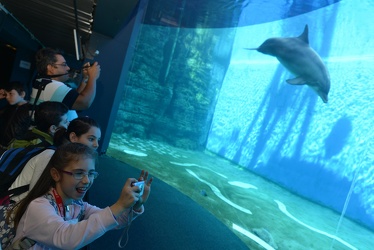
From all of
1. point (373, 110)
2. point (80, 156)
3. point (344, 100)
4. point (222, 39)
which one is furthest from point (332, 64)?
point (80, 156)

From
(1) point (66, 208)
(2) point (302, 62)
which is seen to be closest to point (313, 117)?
(2) point (302, 62)

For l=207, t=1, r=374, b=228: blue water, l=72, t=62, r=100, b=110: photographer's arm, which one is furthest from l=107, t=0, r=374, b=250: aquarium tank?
l=72, t=62, r=100, b=110: photographer's arm

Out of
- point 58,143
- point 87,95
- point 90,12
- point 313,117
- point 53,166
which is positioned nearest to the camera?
point 53,166

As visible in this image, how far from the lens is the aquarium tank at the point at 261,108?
13.1 m

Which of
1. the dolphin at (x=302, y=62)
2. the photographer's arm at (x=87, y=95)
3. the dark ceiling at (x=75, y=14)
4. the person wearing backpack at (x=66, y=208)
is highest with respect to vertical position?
the dolphin at (x=302, y=62)

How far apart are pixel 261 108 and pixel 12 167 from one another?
2390 centimetres

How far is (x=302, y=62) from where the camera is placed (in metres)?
6.93

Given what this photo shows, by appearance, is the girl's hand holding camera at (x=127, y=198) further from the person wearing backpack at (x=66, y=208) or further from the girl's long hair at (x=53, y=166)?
the girl's long hair at (x=53, y=166)

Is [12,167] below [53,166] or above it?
below

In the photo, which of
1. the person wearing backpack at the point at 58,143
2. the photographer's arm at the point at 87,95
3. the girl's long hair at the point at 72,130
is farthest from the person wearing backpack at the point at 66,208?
the photographer's arm at the point at 87,95

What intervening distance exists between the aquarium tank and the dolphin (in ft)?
11.8

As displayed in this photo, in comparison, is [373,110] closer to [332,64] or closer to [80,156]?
[332,64]

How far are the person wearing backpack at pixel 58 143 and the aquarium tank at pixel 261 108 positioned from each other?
5.94 m

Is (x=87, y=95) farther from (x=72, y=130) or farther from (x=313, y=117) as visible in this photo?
(x=313, y=117)
